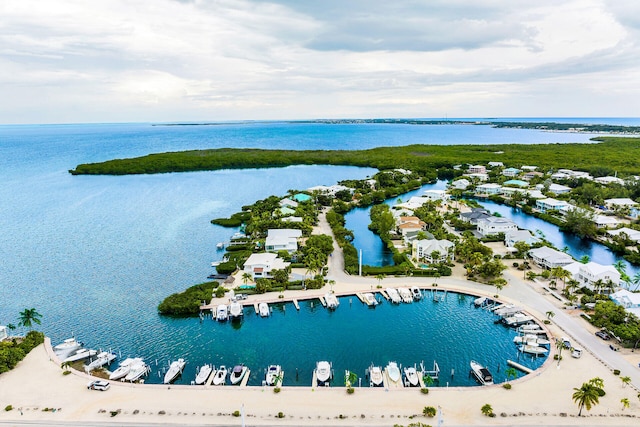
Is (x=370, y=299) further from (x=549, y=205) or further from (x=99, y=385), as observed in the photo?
(x=549, y=205)

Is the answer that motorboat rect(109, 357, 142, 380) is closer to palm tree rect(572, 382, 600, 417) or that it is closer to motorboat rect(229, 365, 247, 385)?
motorboat rect(229, 365, 247, 385)

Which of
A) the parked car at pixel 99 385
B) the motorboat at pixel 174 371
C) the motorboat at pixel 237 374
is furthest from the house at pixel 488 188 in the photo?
the parked car at pixel 99 385

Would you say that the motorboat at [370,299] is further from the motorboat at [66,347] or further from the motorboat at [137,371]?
the motorboat at [66,347]

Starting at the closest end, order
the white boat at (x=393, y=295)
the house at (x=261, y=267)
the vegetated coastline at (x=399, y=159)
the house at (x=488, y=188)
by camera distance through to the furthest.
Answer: the white boat at (x=393, y=295) < the house at (x=261, y=267) < the house at (x=488, y=188) < the vegetated coastline at (x=399, y=159)

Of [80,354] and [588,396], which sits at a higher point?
[588,396]

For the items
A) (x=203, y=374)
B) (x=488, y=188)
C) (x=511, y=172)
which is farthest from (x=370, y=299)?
(x=511, y=172)

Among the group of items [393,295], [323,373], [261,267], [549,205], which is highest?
[549,205]
